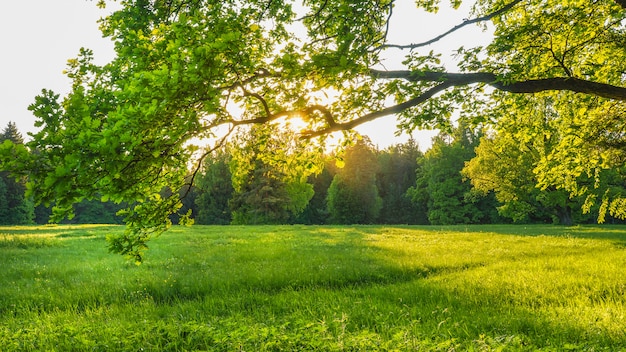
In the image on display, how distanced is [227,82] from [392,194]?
7020 centimetres

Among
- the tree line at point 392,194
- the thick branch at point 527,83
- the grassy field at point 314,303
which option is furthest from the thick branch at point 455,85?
the tree line at point 392,194

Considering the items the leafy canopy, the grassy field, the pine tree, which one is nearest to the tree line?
the pine tree

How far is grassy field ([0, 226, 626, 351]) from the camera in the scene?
5461 millimetres

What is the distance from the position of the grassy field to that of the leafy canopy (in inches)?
81.4

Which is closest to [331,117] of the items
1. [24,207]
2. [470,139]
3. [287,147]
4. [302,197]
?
[287,147]

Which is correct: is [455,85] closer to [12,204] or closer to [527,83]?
[527,83]

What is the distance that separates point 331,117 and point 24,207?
75680 mm

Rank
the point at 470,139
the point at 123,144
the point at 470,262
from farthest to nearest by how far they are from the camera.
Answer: the point at 470,139 < the point at 470,262 < the point at 123,144

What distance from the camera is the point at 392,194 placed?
2894 inches

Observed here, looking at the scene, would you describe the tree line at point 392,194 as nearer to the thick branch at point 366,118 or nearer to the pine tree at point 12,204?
the pine tree at point 12,204

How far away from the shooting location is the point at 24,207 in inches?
2518

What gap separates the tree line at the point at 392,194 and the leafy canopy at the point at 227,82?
30066 mm

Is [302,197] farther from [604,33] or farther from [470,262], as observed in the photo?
[604,33]

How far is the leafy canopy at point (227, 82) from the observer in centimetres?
333
